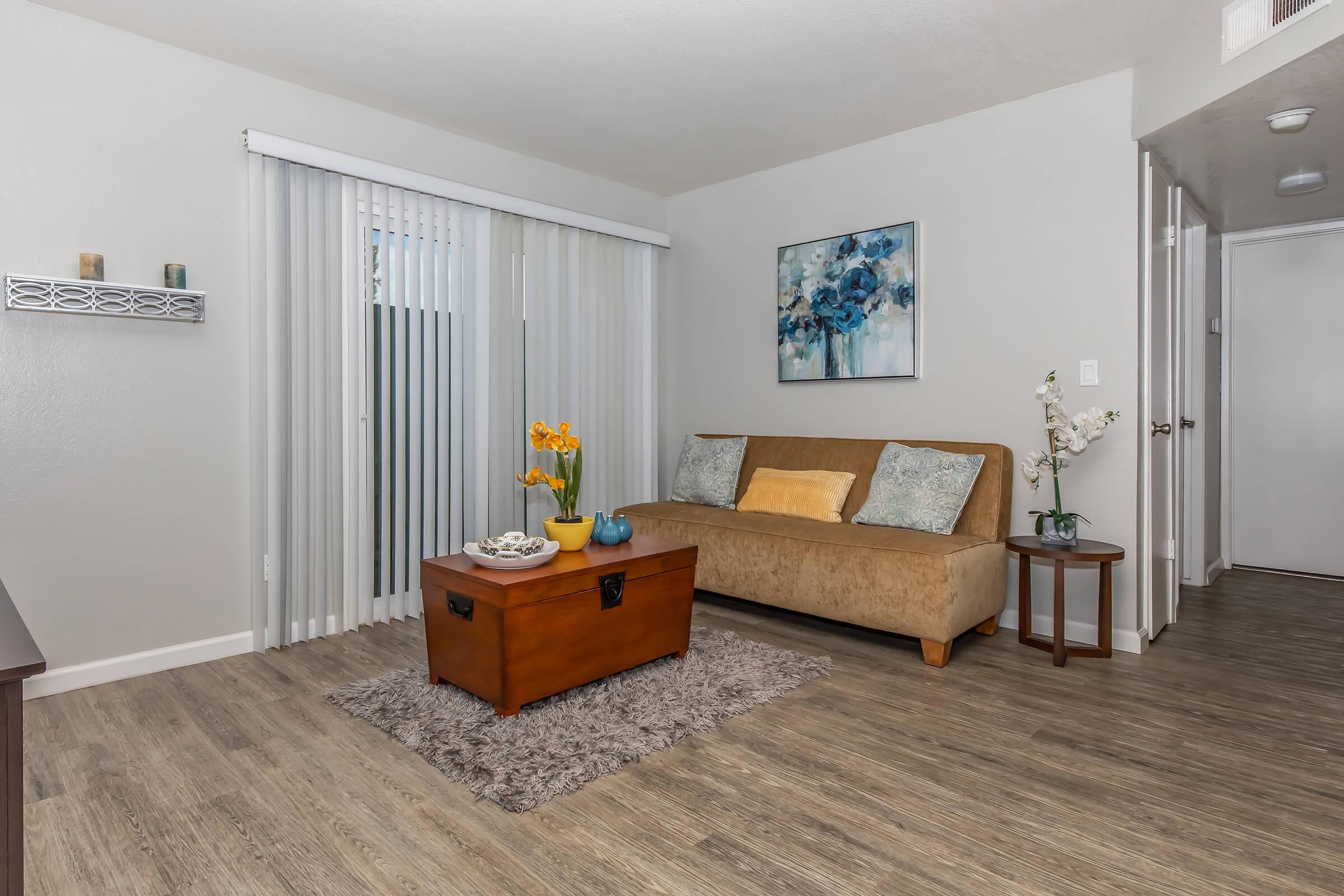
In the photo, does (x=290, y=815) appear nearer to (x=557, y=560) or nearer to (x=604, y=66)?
(x=557, y=560)

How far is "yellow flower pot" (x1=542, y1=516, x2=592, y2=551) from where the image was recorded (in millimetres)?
2904

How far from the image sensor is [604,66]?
3.24 m

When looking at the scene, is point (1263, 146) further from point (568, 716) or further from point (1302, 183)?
point (568, 716)

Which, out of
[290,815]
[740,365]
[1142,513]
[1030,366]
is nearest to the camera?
[290,815]

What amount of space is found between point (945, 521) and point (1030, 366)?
2.86 feet

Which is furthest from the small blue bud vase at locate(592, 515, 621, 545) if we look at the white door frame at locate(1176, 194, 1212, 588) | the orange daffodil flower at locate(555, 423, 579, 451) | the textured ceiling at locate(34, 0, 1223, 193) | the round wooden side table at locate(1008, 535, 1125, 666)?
the white door frame at locate(1176, 194, 1212, 588)

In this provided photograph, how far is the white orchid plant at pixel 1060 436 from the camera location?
10.2ft

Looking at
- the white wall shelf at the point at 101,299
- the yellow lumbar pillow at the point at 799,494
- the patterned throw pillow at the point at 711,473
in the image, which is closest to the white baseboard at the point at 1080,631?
the yellow lumbar pillow at the point at 799,494

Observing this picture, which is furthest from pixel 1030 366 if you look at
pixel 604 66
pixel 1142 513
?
pixel 604 66

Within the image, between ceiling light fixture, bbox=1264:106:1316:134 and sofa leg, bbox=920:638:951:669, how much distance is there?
232 cm

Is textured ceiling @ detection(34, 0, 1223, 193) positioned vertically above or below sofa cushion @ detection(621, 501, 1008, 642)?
above

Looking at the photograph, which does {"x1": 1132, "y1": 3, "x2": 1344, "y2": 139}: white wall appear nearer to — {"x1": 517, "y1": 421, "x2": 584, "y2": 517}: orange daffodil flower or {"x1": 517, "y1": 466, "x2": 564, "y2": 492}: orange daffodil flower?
{"x1": 517, "y1": 421, "x2": 584, "y2": 517}: orange daffodil flower

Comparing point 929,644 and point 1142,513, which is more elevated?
point 1142,513

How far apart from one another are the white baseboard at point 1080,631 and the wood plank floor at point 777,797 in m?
0.26
